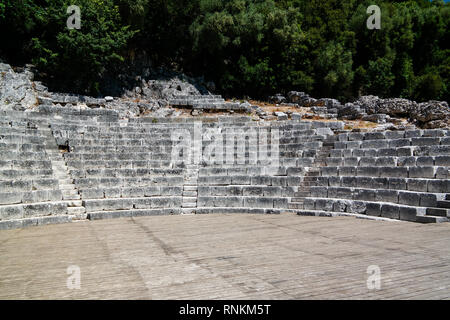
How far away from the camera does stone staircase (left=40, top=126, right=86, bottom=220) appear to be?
8.62 metres

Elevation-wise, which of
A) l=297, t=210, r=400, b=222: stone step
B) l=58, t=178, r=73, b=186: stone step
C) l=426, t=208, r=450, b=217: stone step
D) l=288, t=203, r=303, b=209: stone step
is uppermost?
l=58, t=178, r=73, b=186: stone step

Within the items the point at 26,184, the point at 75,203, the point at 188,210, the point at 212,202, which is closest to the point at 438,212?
the point at 212,202

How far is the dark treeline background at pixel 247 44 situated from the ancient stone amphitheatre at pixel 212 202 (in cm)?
295

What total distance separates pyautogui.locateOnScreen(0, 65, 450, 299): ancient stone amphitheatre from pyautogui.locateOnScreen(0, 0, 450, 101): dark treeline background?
9.69 feet

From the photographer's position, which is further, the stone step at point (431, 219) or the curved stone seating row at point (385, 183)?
the curved stone seating row at point (385, 183)

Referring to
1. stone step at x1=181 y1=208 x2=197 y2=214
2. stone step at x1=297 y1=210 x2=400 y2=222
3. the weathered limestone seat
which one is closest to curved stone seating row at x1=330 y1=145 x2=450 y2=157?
stone step at x1=297 y1=210 x2=400 y2=222

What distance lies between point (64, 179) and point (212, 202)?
166 inches

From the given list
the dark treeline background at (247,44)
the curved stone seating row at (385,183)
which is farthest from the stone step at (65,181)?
the dark treeline background at (247,44)

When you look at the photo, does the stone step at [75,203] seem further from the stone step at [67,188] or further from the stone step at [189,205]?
the stone step at [189,205]

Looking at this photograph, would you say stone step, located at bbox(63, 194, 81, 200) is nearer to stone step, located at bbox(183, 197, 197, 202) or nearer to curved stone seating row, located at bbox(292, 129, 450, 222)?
stone step, located at bbox(183, 197, 197, 202)

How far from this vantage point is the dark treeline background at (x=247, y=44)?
16.5 m

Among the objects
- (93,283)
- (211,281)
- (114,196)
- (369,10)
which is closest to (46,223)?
(114,196)

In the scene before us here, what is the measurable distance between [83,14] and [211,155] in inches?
420

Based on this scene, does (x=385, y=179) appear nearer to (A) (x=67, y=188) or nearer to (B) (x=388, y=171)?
(B) (x=388, y=171)
